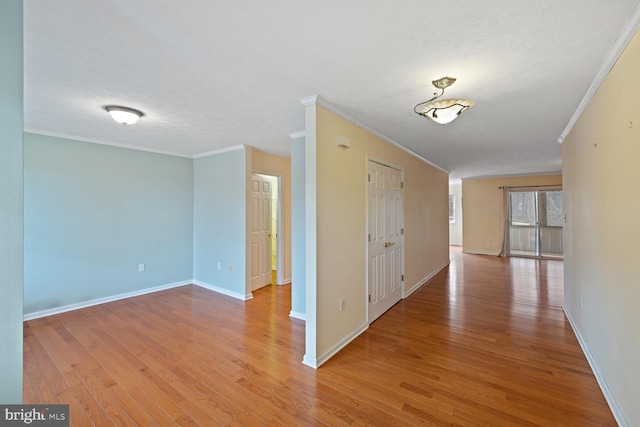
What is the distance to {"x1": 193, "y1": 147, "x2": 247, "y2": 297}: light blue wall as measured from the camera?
14.0ft

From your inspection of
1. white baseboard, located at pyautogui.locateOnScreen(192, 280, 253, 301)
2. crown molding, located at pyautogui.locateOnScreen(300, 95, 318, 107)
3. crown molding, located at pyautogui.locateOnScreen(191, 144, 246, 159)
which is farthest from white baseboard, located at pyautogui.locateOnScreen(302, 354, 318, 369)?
crown molding, located at pyautogui.locateOnScreen(191, 144, 246, 159)

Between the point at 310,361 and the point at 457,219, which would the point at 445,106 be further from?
the point at 457,219

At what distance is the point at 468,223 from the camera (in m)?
8.62

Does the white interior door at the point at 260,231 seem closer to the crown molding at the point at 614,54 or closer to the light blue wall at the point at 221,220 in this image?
the light blue wall at the point at 221,220

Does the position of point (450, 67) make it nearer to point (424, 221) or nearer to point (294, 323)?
point (294, 323)

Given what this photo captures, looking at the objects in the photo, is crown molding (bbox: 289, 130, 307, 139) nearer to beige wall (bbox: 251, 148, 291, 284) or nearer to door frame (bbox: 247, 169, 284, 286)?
beige wall (bbox: 251, 148, 291, 284)

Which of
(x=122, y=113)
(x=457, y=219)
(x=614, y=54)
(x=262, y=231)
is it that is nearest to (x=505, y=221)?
(x=457, y=219)

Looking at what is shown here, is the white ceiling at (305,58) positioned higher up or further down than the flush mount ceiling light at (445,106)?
higher up

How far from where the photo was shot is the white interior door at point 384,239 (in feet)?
11.0

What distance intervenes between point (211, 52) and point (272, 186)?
394cm

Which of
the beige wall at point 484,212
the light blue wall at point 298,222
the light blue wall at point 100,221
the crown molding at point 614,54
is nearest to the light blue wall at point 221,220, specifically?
the light blue wall at point 100,221

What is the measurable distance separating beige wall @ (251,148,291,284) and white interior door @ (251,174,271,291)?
0.89 feet

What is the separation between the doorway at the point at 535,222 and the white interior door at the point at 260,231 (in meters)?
7.19

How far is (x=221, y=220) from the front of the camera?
15.1 ft
